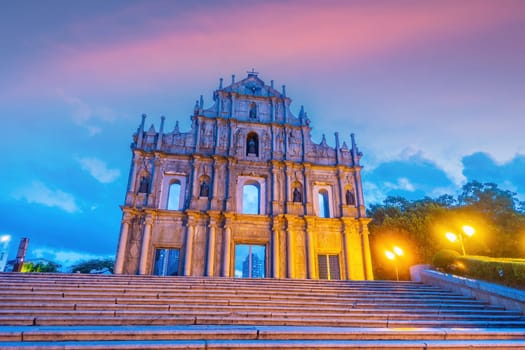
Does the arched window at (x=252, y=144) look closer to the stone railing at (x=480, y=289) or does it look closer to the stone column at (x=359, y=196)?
the stone column at (x=359, y=196)

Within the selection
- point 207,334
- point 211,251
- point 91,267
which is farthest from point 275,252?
point 91,267

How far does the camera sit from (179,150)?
815 inches

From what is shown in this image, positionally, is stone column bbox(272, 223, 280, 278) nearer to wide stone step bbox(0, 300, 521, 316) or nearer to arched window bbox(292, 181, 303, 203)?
arched window bbox(292, 181, 303, 203)

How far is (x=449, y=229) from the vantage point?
24375mm

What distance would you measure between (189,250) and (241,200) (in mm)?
4775

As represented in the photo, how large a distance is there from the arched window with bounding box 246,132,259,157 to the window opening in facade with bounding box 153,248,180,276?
28.5ft

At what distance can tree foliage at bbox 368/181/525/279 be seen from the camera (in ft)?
78.1

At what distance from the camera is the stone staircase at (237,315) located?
5.28 m

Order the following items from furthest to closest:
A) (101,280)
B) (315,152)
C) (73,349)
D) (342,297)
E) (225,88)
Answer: (225,88), (315,152), (101,280), (342,297), (73,349)

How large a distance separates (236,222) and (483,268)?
42.2ft

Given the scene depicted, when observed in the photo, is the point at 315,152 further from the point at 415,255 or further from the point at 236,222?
the point at 415,255

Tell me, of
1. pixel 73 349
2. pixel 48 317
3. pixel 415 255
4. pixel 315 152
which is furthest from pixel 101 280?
pixel 415 255

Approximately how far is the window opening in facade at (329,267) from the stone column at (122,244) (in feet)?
39.5

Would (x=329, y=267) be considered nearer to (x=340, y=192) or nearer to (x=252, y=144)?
(x=340, y=192)
